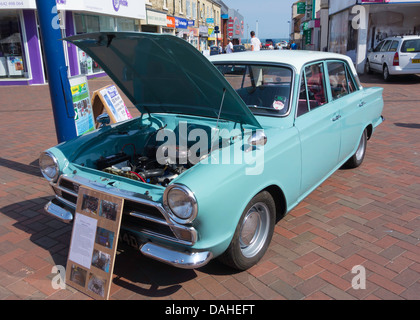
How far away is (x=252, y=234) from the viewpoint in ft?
9.96

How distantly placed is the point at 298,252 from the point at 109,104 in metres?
3.71

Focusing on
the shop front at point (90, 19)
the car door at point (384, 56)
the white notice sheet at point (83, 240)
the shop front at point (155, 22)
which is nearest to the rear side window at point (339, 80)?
the white notice sheet at point (83, 240)

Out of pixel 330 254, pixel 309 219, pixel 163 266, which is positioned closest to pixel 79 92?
pixel 163 266

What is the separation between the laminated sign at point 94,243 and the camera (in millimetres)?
2576

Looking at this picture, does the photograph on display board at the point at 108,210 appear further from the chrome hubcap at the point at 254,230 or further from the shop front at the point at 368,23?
the shop front at the point at 368,23

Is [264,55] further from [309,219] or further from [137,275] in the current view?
[137,275]

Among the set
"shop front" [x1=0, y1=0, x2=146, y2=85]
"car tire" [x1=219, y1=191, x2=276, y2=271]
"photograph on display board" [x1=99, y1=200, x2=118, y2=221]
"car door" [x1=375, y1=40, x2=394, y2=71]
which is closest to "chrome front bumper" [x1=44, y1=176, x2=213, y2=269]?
"photograph on display board" [x1=99, y1=200, x2=118, y2=221]

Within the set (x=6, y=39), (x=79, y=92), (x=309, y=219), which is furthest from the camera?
(x=6, y=39)

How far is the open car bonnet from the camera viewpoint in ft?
9.42

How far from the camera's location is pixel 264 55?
389 centimetres

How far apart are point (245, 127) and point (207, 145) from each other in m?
0.40

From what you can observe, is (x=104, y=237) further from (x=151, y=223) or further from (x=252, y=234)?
(x=252, y=234)

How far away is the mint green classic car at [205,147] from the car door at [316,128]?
1 centimetres

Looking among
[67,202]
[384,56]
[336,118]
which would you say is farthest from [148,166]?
[384,56]
